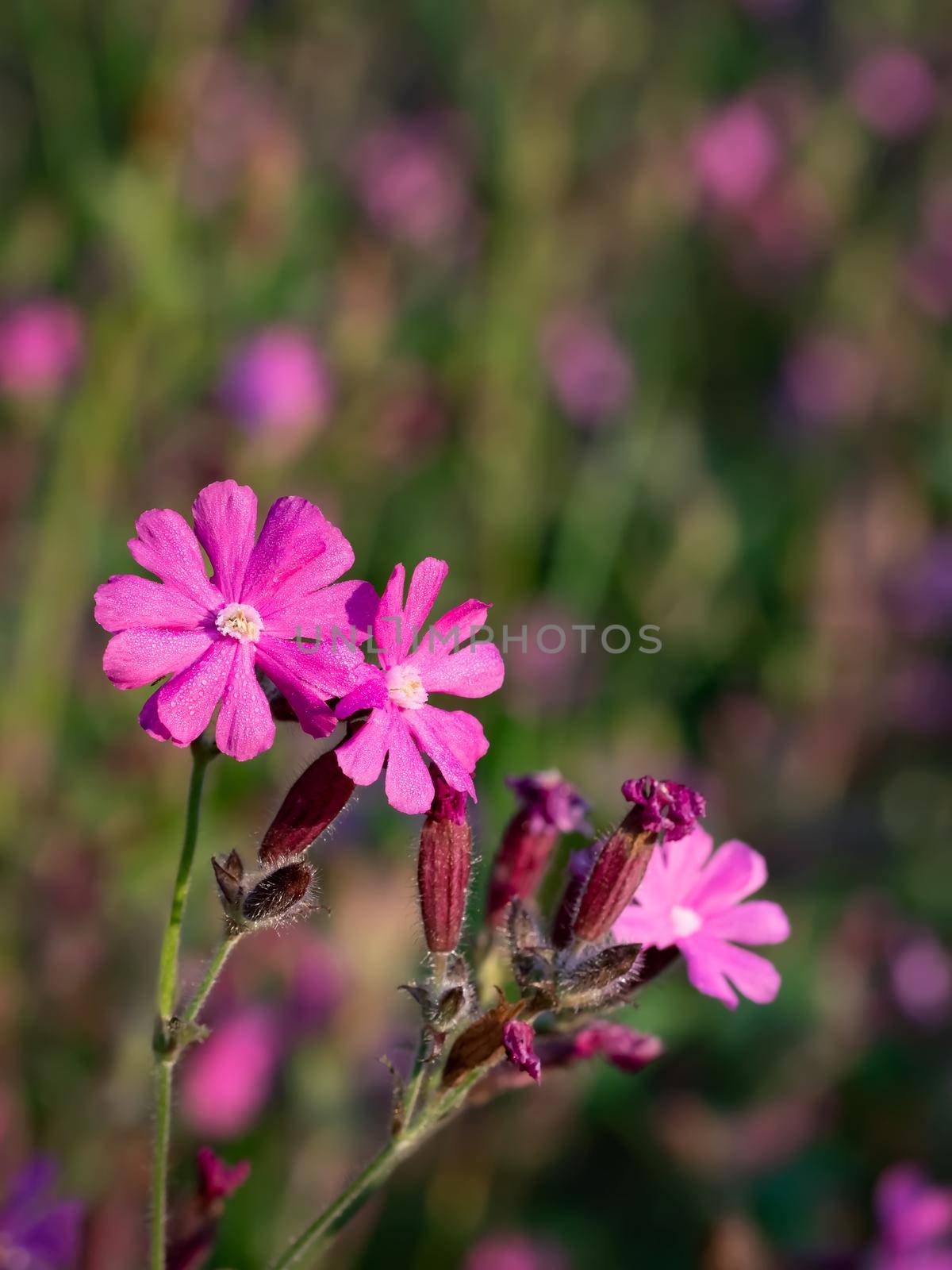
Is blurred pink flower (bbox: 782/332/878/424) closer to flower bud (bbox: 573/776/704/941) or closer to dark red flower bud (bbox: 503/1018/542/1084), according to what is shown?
flower bud (bbox: 573/776/704/941)

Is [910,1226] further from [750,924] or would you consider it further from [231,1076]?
[231,1076]

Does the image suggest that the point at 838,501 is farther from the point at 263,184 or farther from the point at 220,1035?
the point at 220,1035

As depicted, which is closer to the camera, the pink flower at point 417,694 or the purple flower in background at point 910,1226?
the pink flower at point 417,694

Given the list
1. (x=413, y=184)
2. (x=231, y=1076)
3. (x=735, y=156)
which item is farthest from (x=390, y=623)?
(x=735, y=156)

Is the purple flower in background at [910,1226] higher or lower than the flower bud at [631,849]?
lower

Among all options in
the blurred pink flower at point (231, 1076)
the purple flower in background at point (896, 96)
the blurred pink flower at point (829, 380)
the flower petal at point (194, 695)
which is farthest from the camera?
the purple flower in background at point (896, 96)

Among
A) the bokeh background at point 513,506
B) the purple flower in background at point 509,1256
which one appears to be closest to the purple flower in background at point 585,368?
the bokeh background at point 513,506

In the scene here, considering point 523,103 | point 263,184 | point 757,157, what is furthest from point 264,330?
point 757,157

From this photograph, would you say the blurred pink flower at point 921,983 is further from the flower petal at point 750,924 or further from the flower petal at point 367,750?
the flower petal at point 367,750
